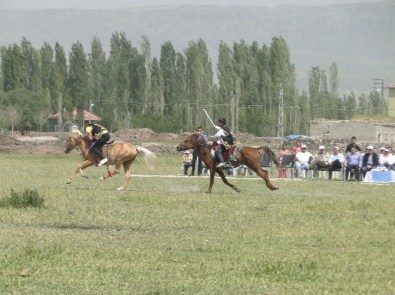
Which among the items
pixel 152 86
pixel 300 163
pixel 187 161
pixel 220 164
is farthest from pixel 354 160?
pixel 152 86

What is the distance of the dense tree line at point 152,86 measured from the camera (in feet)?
385

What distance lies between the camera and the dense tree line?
117375mm

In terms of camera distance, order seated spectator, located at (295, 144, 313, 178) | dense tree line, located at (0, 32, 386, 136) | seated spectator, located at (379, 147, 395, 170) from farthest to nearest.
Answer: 1. dense tree line, located at (0, 32, 386, 136)
2. seated spectator, located at (295, 144, 313, 178)
3. seated spectator, located at (379, 147, 395, 170)

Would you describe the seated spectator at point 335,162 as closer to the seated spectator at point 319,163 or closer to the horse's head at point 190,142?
the seated spectator at point 319,163

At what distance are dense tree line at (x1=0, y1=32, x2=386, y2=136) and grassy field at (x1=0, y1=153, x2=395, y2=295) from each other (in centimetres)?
8870

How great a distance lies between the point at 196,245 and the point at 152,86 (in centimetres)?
10695

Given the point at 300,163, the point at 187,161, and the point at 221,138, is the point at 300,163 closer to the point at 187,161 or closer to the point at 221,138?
the point at 187,161

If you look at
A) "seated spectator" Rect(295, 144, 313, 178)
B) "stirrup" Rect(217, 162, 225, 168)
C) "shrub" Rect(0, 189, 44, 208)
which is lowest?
"seated spectator" Rect(295, 144, 313, 178)

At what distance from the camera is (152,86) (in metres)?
123

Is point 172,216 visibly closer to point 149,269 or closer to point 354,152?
point 149,269

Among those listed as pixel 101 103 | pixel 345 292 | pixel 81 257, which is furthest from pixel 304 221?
pixel 101 103

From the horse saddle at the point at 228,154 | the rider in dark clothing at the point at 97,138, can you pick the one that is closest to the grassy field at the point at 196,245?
the horse saddle at the point at 228,154

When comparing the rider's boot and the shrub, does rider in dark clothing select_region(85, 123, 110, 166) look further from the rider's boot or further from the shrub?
the shrub

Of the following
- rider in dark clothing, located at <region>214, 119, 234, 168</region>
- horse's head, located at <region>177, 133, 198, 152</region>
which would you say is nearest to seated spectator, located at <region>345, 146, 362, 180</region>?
horse's head, located at <region>177, 133, 198, 152</region>
